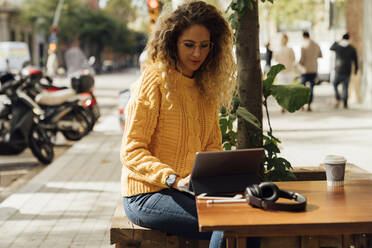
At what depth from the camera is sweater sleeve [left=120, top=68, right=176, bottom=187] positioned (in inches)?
129

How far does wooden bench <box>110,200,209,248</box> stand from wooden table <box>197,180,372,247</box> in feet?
1.84

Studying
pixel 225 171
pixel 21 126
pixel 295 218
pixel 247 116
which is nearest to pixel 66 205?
pixel 247 116

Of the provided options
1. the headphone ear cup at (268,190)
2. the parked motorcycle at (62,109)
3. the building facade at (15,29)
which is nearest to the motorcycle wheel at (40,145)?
the parked motorcycle at (62,109)

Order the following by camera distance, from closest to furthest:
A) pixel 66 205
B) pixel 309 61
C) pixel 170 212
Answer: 1. pixel 170 212
2. pixel 66 205
3. pixel 309 61

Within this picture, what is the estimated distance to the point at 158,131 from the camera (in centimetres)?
348

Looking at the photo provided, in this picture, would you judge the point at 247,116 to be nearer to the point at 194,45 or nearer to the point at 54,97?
the point at 194,45

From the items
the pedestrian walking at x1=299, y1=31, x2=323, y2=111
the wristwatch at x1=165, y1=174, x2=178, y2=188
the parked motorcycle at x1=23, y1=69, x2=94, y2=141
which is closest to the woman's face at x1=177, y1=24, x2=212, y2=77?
the wristwatch at x1=165, y1=174, x2=178, y2=188

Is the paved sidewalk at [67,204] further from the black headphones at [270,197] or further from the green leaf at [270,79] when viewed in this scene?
the black headphones at [270,197]

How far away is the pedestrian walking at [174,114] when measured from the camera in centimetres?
331

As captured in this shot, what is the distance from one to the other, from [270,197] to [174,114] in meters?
0.90

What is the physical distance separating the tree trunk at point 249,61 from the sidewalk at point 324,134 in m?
1.90

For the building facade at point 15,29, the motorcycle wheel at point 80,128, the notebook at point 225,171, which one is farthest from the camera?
the building facade at point 15,29

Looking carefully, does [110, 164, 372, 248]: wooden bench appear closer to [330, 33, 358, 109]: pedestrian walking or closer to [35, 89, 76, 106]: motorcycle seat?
[35, 89, 76, 106]: motorcycle seat

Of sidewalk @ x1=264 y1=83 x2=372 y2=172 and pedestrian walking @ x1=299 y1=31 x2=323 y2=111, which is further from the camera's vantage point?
pedestrian walking @ x1=299 y1=31 x2=323 y2=111
